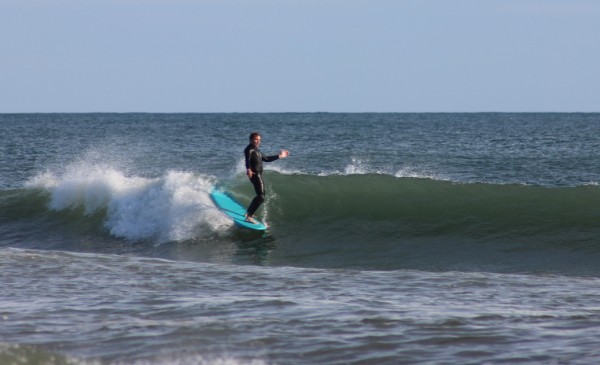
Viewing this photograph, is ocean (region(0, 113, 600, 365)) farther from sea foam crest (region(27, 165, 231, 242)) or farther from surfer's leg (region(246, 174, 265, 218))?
surfer's leg (region(246, 174, 265, 218))

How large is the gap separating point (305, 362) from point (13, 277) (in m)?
5.14

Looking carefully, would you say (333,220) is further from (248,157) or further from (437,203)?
(248,157)

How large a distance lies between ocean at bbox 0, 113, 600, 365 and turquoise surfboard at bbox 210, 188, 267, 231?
0.43ft

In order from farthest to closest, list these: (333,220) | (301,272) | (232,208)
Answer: (333,220)
(232,208)
(301,272)

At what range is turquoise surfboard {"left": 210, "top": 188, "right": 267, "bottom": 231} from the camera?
49.8 feet

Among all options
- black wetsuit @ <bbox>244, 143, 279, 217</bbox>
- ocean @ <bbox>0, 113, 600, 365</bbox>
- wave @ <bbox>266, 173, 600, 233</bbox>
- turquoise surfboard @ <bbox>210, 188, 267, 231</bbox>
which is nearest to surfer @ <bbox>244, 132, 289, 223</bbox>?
black wetsuit @ <bbox>244, 143, 279, 217</bbox>

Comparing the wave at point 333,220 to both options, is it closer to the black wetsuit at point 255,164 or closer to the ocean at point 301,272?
the ocean at point 301,272

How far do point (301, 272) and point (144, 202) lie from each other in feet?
19.5

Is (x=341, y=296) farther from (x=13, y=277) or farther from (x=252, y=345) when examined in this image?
(x=13, y=277)

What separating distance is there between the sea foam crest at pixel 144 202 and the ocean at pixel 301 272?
0.04m

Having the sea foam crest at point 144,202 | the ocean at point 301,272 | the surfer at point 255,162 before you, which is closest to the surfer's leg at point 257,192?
the surfer at point 255,162

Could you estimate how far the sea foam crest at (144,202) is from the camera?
1533 cm

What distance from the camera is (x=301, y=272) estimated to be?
11422 mm

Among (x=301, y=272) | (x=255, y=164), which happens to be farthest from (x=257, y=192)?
(x=301, y=272)
